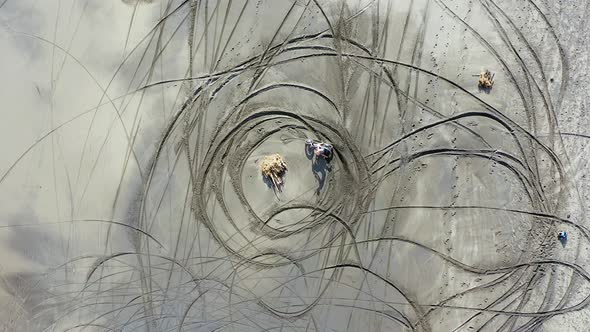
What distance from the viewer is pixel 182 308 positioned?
206 inches

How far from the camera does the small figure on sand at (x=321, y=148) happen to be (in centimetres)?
515

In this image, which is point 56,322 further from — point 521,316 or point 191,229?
point 521,316

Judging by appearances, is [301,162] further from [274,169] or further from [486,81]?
[486,81]

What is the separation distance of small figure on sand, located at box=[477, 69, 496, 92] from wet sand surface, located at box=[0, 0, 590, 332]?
61mm

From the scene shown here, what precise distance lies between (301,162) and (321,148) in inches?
11.1

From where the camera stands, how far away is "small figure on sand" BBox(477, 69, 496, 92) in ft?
16.9

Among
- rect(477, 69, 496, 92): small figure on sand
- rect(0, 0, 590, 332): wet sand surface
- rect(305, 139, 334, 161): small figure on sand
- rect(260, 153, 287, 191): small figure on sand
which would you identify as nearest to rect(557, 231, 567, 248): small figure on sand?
rect(0, 0, 590, 332): wet sand surface

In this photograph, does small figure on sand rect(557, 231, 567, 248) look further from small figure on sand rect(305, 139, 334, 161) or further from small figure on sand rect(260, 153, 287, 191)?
small figure on sand rect(260, 153, 287, 191)

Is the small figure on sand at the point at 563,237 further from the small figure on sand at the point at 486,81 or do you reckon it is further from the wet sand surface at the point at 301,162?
the small figure on sand at the point at 486,81

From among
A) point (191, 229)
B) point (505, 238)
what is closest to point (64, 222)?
point (191, 229)

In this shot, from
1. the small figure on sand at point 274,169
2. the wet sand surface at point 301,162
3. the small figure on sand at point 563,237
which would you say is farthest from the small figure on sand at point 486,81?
the small figure on sand at point 274,169

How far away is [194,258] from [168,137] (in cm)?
142

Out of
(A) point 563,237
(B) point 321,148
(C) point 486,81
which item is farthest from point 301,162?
(A) point 563,237

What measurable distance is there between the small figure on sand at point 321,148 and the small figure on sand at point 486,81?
183cm
